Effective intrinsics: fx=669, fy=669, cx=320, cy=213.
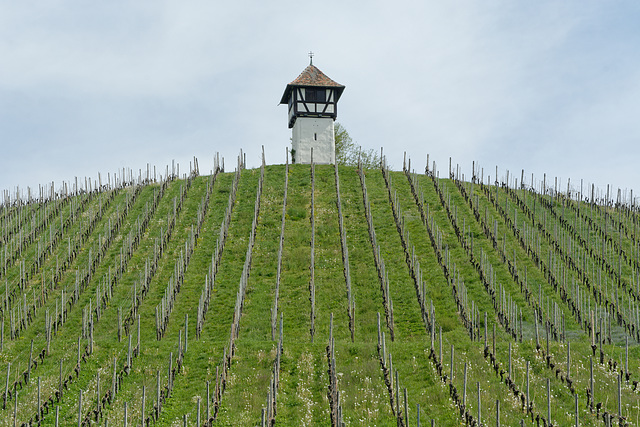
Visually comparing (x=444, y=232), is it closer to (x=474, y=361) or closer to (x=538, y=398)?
(x=474, y=361)

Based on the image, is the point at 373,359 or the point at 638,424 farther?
the point at 373,359

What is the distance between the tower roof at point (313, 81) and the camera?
146 feet

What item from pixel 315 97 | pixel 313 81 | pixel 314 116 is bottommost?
pixel 314 116

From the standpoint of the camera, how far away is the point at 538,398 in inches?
583

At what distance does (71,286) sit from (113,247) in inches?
148

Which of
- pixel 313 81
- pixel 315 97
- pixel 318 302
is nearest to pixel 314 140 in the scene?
pixel 315 97

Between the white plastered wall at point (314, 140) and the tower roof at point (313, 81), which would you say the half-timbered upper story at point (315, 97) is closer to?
the tower roof at point (313, 81)

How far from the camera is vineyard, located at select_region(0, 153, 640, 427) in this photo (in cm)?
1495

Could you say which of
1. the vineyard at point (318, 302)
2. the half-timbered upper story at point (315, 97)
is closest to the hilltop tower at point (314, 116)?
the half-timbered upper story at point (315, 97)

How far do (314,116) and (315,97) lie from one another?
1.36 metres

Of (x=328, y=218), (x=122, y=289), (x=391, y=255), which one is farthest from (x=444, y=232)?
(x=122, y=289)

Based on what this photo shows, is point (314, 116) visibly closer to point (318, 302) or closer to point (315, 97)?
point (315, 97)

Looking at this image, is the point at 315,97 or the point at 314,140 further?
the point at 315,97

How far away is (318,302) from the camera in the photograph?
2303 cm
